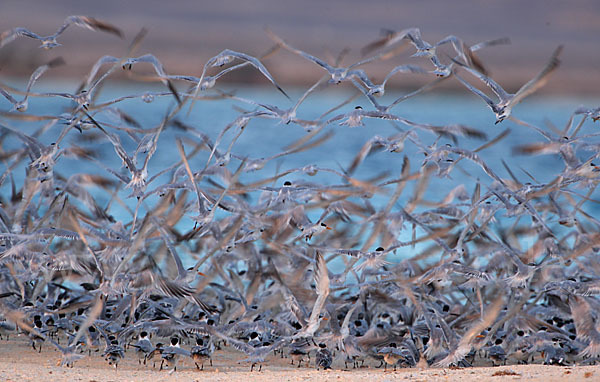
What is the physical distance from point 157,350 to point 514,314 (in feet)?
10.5

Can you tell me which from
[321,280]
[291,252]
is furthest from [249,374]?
[291,252]

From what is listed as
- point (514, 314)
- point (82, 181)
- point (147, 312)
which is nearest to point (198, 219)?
point (147, 312)

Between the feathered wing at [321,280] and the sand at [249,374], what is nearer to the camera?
the sand at [249,374]

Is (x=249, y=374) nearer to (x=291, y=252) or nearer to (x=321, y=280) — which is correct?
(x=321, y=280)

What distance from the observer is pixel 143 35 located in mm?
6730

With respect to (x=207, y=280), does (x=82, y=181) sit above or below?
above

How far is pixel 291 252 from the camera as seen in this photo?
7488 mm

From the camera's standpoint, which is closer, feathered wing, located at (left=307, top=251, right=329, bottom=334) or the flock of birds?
feathered wing, located at (left=307, top=251, right=329, bottom=334)

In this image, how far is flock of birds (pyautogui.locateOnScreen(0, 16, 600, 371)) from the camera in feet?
22.3

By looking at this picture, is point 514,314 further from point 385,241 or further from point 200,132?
point 200,132

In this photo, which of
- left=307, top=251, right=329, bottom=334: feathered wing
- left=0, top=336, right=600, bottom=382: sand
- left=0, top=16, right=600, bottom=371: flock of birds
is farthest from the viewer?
left=0, top=16, right=600, bottom=371: flock of birds

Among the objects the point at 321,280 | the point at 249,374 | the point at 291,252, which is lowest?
the point at 249,374

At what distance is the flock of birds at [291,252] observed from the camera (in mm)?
6793

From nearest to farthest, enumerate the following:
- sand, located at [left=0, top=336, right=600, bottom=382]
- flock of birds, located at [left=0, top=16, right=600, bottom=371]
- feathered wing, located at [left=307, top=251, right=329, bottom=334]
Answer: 1. sand, located at [left=0, top=336, right=600, bottom=382]
2. feathered wing, located at [left=307, top=251, right=329, bottom=334]
3. flock of birds, located at [left=0, top=16, right=600, bottom=371]
